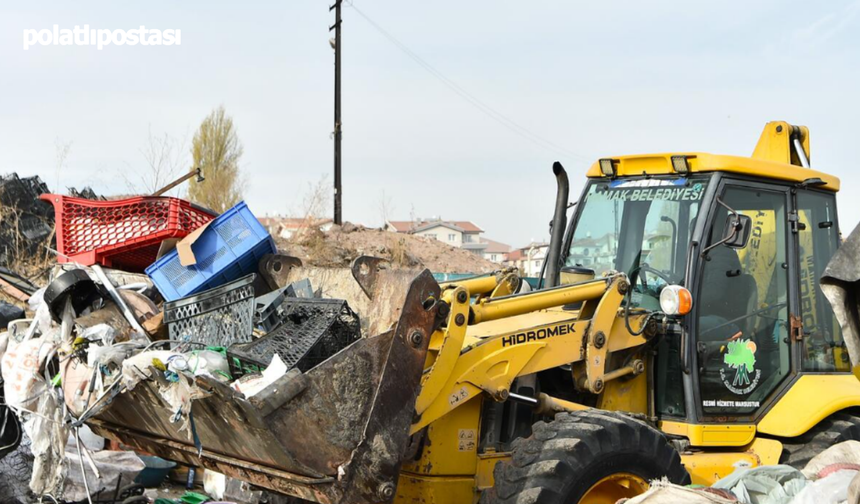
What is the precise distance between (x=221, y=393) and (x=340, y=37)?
20.8m

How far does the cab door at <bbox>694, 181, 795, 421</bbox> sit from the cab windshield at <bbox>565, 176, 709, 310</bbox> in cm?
19

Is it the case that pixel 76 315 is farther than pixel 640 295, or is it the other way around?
pixel 640 295

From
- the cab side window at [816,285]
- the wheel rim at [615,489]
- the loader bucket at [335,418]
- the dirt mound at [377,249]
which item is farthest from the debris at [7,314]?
the dirt mound at [377,249]

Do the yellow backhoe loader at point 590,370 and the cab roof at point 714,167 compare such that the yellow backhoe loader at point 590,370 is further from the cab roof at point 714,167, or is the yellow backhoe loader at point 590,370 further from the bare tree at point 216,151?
the bare tree at point 216,151

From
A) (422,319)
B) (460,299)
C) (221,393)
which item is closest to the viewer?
(221,393)

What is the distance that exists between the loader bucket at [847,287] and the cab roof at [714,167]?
2867 mm

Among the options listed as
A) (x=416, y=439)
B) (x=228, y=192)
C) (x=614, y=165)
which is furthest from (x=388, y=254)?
(x=416, y=439)

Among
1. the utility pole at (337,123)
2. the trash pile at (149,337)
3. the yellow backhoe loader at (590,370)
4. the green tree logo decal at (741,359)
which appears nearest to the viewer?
the yellow backhoe loader at (590,370)

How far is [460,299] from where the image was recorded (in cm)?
450

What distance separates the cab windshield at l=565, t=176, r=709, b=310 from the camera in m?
5.52

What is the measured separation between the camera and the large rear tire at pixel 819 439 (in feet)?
18.0

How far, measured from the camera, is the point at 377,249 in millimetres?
18781

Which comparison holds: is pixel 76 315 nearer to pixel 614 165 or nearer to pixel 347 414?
pixel 347 414

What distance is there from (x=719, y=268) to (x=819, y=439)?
1229 millimetres
